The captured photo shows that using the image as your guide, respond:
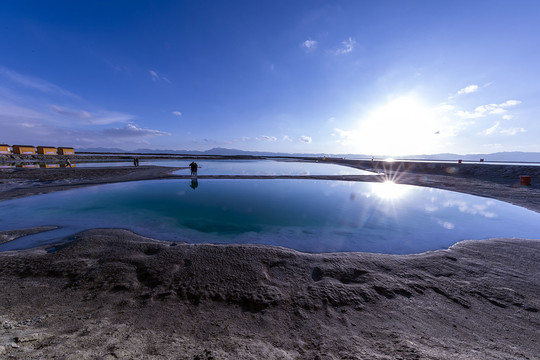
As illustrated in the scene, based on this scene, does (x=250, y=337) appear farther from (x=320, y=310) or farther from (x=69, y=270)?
(x=69, y=270)

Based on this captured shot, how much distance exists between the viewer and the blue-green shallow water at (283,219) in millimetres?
6730

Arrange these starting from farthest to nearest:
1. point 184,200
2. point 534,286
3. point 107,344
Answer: point 184,200, point 534,286, point 107,344

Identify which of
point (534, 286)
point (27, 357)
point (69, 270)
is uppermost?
point (27, 357)

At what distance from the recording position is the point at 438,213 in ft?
34.0

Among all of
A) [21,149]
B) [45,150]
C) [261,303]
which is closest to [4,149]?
[21,149]

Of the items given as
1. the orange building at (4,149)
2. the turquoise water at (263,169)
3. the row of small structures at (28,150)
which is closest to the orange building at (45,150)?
the row of small structures at (28,150)

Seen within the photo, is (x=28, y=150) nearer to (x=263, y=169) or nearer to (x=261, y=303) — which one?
(x=263, y=169)

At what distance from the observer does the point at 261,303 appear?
11.9 feet

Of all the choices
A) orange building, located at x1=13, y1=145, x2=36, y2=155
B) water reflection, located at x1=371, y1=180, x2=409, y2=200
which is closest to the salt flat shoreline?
water reflection, located at x1=371, y1=180, x2=409, y2=200

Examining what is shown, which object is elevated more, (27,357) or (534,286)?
(27,357)

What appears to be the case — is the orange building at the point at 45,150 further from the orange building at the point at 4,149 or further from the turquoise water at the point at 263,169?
the turquoise water at the point at 263,169

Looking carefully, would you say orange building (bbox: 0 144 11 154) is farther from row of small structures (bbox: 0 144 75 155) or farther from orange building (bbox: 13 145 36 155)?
orange building (bbox: 13 145 36 155)

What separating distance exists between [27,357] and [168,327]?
1479 millimetres

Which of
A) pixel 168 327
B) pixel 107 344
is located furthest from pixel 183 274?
pixel 107 344
